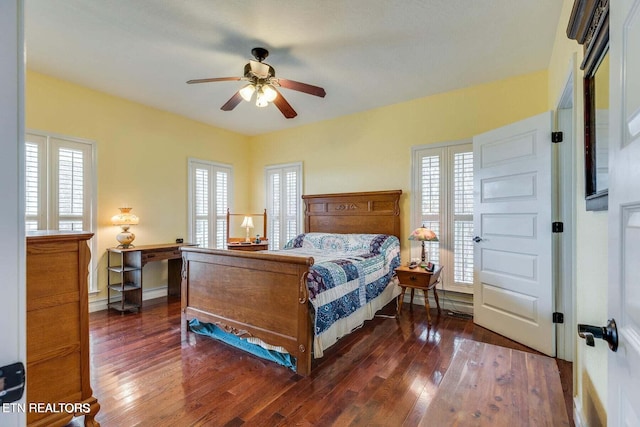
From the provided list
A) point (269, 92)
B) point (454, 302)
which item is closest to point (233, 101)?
point (269, 92)

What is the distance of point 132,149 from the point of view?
161 inches

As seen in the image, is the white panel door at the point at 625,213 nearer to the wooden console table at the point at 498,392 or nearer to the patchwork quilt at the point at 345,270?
the wooden console table at the point at 498,392

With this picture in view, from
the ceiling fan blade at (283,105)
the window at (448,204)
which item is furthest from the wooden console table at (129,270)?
the window at (448,204)

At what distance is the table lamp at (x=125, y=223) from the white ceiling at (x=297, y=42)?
158cm

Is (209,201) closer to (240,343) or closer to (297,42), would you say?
(240,343)

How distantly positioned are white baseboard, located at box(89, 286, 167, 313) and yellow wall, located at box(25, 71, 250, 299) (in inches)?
3.5

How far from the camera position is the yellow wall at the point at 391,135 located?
134 inches

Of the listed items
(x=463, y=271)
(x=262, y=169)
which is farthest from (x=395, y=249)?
(x=262, y=169)

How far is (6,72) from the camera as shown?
1.77 ft

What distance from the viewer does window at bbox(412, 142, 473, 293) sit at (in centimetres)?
363

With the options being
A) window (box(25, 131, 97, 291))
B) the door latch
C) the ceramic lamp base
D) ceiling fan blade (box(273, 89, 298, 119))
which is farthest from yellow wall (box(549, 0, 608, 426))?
window (box(25, 131, 97, 291))

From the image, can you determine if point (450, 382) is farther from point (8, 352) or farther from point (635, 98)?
point (8, 352)

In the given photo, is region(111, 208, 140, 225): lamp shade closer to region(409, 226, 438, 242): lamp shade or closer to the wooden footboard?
the wooden footboard

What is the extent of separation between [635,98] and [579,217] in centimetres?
139
